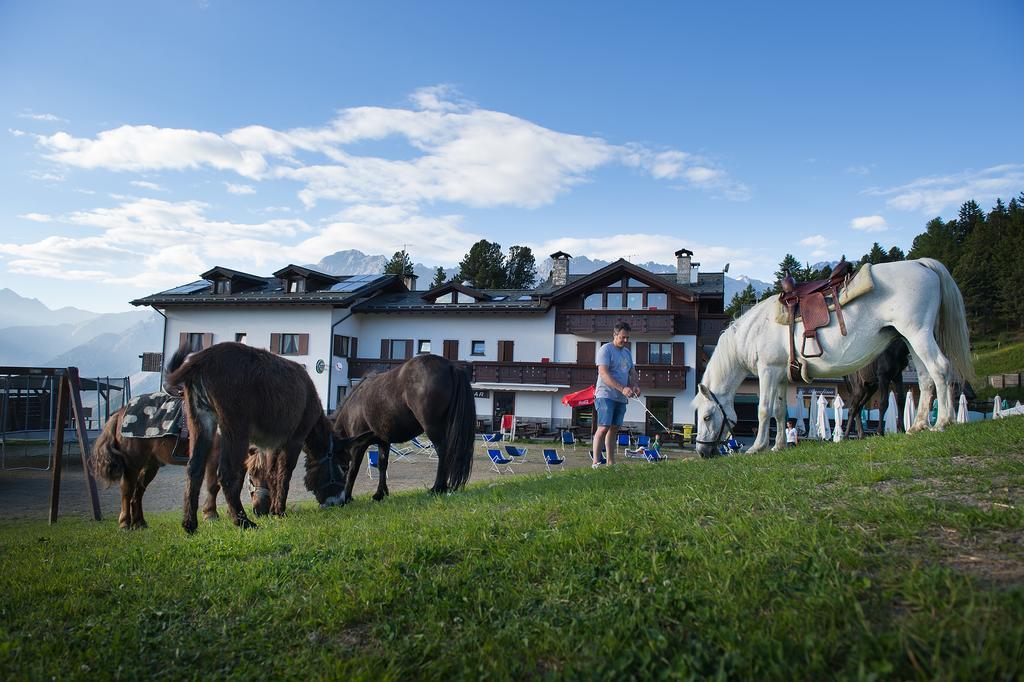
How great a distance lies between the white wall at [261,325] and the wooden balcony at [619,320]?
15.9 m

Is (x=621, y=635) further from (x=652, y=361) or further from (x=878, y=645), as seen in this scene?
(x=652, y=361)

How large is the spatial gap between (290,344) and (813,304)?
37028mm

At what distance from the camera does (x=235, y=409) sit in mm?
6348

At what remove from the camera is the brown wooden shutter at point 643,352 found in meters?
36.8

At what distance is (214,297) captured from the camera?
41.1 m

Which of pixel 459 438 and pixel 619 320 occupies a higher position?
pixel 619 320

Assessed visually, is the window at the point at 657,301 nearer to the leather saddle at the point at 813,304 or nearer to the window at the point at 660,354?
the window at the point at 660,354

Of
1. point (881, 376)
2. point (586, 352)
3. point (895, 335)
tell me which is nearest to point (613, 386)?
point (895, 335)

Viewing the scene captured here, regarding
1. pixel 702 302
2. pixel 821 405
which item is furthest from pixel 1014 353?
pixel 821 405

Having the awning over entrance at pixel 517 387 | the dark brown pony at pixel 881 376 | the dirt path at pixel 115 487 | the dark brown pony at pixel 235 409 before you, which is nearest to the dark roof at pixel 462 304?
the awning over entrance at pixel 517 387

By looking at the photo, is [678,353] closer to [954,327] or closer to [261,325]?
[261,325]

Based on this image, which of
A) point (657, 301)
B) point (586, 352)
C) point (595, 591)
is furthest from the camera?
point (586, 352)

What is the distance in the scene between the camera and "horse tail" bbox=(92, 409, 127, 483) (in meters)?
7.72

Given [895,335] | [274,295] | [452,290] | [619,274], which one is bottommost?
[895,335]
